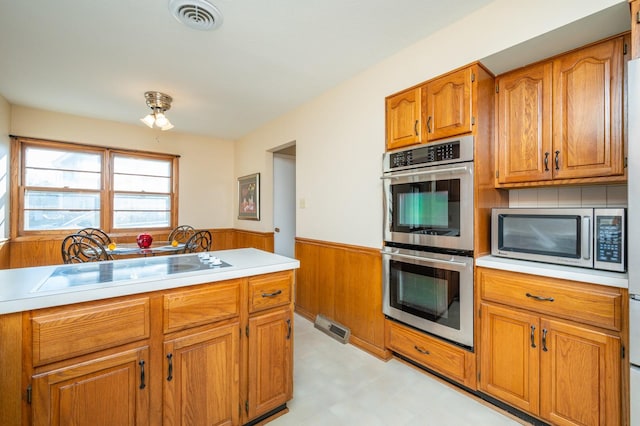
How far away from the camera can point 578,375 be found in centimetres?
149

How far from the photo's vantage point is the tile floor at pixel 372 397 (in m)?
1.70

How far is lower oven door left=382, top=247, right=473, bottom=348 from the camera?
6.21 feet

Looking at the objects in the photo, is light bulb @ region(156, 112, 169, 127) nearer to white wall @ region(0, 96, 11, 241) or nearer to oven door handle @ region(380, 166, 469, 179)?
white wall @ region(0, 96, 11, 241)

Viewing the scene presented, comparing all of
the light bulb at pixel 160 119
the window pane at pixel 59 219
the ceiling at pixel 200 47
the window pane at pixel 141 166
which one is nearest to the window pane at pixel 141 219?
the window pane at pixel 59 219

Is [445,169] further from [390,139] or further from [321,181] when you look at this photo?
[321,181]

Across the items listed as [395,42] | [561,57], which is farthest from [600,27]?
[395,42]

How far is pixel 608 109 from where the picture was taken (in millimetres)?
1578

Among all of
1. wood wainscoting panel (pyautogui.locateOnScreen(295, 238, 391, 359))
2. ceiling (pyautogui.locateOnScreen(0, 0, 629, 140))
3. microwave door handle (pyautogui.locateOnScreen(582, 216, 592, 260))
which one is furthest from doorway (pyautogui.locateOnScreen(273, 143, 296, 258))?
microwave door handle (pyautogui.locateOnScreen(582, 216, 592, 260))

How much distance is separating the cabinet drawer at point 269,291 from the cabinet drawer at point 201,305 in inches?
3.3

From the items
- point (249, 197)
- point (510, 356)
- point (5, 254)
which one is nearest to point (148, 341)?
point (510, 356)

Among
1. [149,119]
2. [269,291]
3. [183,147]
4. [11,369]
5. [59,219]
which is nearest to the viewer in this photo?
[11,369]

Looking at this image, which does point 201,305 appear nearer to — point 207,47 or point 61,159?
point 207,47

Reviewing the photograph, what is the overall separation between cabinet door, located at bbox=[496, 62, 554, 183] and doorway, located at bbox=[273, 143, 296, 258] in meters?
2.84

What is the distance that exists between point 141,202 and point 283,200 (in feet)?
7.38
